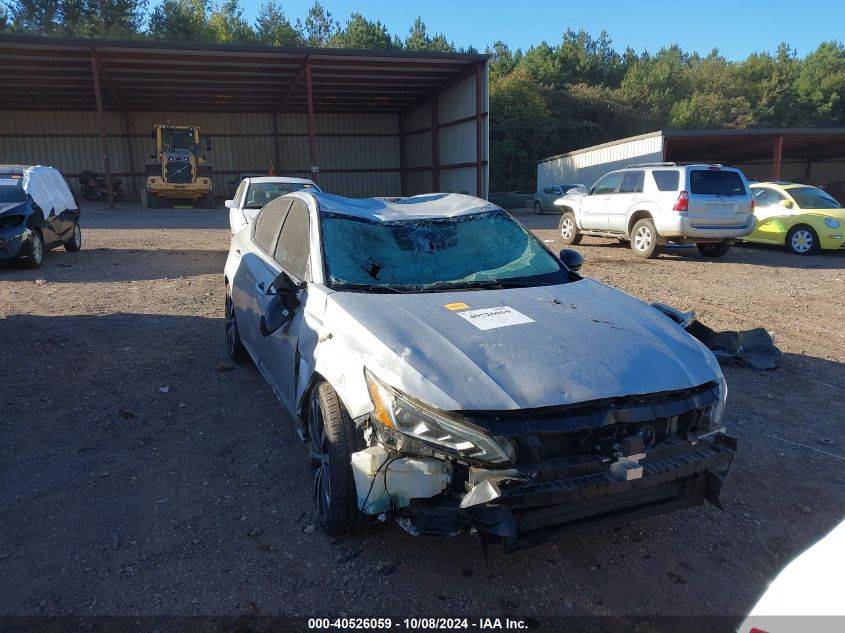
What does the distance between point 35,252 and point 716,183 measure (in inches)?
484

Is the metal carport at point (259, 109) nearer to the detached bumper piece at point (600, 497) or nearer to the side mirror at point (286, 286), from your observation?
the side mirror at point (286, 286)

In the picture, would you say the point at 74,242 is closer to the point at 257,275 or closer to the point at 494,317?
the point at 257,275

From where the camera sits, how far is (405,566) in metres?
2.92

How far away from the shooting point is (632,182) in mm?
12930

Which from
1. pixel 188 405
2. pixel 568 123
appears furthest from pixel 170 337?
pixel 568 123

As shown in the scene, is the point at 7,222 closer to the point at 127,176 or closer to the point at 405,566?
the point at 405,566

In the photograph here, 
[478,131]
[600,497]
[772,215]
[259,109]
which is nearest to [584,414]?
[600,497]

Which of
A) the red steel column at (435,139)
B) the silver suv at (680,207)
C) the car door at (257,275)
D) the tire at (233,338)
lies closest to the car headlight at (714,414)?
the car door at (257,275)

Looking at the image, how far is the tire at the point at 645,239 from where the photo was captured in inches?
485

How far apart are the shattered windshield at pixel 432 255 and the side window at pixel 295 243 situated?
19 centimetres

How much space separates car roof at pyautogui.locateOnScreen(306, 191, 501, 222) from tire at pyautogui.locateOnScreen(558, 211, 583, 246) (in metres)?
10.2

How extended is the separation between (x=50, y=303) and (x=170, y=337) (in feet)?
8.28

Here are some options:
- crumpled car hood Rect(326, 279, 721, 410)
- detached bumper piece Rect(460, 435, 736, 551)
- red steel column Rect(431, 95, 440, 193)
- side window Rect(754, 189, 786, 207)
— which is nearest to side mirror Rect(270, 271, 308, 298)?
crumpled car hood Rect(326, 279, 721, 410)

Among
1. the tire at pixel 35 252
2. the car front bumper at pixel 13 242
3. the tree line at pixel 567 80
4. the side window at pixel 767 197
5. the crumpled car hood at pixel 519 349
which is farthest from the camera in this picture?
the tree line at pixel 567 80
